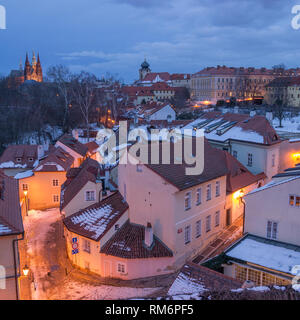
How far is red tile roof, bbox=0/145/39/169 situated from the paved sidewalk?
64.2ft

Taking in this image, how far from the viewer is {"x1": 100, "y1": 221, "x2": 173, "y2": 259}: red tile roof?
16.6 m

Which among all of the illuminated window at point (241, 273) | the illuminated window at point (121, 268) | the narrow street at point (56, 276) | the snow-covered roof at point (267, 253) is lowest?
the narrow street at point (56, 276)

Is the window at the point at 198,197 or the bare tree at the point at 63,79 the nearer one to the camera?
the window at the point at 198,197

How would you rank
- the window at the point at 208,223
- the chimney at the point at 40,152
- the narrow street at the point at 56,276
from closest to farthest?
the narrow street at the point at 56,276
the window at the point at 208,223
the chimney at the point at 40,152

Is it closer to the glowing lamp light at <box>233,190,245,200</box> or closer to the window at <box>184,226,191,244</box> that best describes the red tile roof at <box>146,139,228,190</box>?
the glowing lamp light at <box>233,190,245,200</box>


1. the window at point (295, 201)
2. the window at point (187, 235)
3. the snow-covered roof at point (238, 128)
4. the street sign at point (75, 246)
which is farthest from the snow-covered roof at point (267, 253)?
the snow-covered roof at point (238, 128)

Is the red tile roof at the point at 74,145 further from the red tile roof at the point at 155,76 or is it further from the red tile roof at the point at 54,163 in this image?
the red tile roof at the point at 155,76

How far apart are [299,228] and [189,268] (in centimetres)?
628

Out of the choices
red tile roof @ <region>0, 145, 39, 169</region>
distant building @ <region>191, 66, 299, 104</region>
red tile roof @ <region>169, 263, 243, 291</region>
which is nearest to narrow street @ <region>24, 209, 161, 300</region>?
red tile roof @ <region>169, 263, 243, 291</region>

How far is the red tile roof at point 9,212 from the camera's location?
11.4m

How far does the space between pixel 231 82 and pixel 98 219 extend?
284 ft

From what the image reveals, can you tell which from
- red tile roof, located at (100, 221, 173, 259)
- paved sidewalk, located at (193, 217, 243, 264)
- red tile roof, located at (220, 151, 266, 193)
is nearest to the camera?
red tile roof, located at (100, 221, 173, 259)

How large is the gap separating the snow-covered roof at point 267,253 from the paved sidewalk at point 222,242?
8.37 feet

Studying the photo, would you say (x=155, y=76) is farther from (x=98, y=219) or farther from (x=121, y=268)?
(x=121, y=268)
